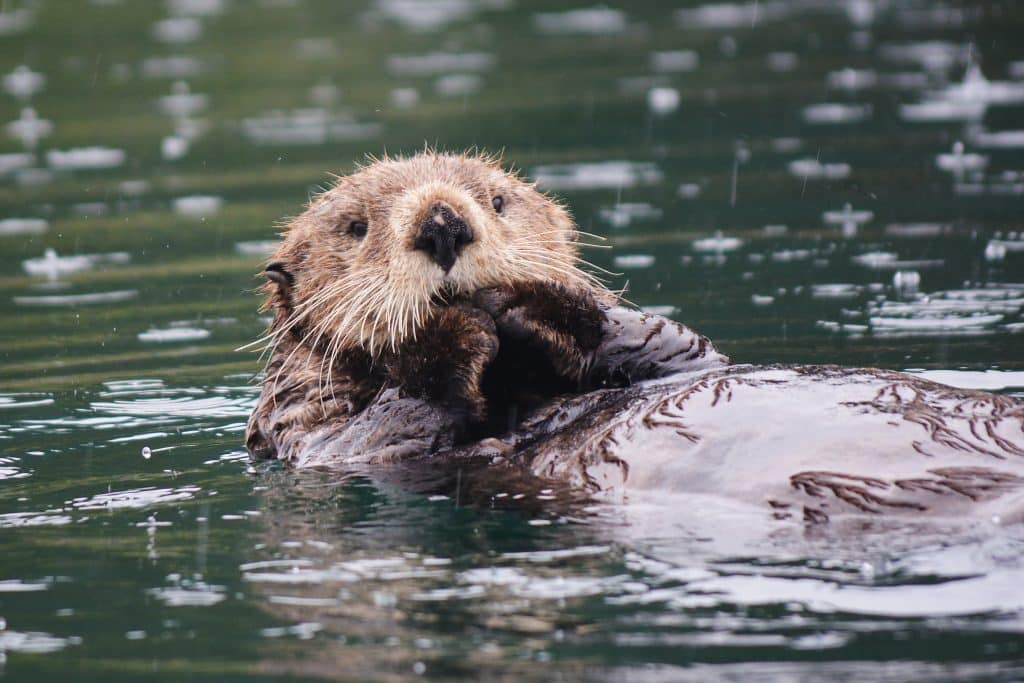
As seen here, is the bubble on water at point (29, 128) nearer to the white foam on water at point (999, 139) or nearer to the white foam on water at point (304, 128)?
the white foam on water at point (304, 128)

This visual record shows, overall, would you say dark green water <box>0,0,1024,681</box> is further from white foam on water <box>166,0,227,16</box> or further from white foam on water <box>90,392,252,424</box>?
white foam on water <box>166,0,227,16</box>

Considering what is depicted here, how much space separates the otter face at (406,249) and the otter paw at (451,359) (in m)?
0.06

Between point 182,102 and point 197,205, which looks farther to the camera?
point 182,102

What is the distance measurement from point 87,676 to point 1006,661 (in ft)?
7.08

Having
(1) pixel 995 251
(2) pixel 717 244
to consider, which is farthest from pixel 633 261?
(1) pixel 995 251

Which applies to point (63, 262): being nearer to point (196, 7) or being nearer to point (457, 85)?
point (457, 85)

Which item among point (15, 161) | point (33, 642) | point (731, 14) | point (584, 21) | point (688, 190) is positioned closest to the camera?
point (33, 642)

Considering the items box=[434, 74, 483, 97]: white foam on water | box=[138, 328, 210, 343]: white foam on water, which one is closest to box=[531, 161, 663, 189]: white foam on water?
box=[434, 74, 483, 97]: white foam on water

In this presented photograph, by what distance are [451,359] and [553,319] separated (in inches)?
15.8

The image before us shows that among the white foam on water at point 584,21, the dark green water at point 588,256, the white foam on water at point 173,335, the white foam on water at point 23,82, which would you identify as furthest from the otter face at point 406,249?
the white foam on water at point 584,21

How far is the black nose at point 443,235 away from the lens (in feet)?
15.9

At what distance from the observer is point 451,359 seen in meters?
5.09

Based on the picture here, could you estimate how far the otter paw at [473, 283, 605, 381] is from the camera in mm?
5156

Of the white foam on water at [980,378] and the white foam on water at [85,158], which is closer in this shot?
the white foam on water at [980,378]
